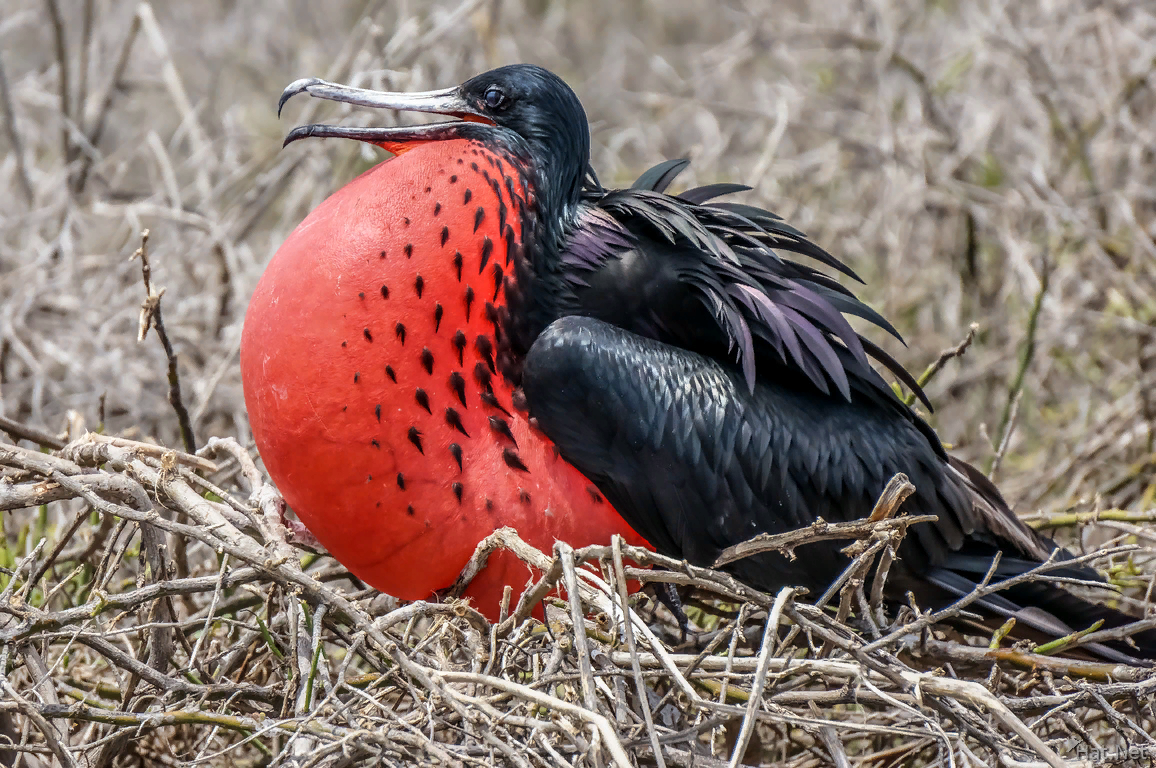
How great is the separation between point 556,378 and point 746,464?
35cm

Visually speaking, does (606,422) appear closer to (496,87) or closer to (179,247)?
(496,87)

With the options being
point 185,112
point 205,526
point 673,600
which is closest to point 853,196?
point 185,112

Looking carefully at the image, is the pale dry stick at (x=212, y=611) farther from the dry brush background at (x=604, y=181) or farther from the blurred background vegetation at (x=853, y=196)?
the blurred background vegetation at (x=853, y=196)

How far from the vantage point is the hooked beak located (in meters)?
1.80

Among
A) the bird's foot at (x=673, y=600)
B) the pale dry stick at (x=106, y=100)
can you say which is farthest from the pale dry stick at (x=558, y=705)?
the pale dry stick at (x=106, y=100)

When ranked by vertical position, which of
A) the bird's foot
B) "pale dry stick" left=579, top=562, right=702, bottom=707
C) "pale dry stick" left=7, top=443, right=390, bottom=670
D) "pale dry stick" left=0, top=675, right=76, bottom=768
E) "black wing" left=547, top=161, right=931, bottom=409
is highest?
"black wing" left=547, top=161, right=931, bottom=409

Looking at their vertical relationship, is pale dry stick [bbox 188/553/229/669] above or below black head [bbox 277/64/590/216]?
below

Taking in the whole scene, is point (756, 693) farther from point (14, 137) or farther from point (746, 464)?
point (14, 137)

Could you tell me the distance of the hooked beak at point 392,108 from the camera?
180cm

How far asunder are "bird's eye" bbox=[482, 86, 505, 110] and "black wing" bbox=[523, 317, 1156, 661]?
0.39m

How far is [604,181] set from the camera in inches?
151

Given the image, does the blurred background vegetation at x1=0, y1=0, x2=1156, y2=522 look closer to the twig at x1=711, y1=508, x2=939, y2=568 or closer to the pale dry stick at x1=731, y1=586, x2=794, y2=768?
the twig at x1=711, y1=508, x2=939, y2=568

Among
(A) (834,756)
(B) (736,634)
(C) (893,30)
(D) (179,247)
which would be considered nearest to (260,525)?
(B) (736,634)

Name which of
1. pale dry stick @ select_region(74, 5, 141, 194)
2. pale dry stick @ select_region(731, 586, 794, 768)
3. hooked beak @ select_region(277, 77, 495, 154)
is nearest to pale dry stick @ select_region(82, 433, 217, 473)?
hooked beak @ select_region(277, 77, 495, 154)
